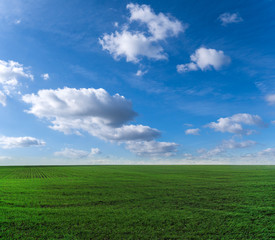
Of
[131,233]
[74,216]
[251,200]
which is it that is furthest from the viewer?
[251,200]

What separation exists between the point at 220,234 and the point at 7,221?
14718 mm

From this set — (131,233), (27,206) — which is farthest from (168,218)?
(27,206)

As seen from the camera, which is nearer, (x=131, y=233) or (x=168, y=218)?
(x=131, y=233)

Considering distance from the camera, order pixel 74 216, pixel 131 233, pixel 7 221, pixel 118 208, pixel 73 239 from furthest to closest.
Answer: pixel 118 208, pixel 74 216, pixel 7 221, pixel 131 233, pixel 73 239

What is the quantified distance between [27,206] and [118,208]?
8.56 metres

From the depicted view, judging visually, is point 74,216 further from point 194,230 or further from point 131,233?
point 194,230

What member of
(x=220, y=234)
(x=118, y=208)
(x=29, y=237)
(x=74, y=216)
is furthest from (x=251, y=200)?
(x=29, y=237)

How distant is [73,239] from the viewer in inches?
441

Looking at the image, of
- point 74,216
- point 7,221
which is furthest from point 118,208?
point 7,221

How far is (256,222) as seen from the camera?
46.5 ft

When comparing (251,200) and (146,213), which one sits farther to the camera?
(251,200)

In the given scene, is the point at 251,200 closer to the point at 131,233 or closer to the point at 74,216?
the point at 131,233

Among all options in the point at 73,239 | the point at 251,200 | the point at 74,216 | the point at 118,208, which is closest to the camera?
the point at 73,239

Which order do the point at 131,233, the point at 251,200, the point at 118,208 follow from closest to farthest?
1. the point at 131,233
2. the point at 118,208
3. the point at 251,200
